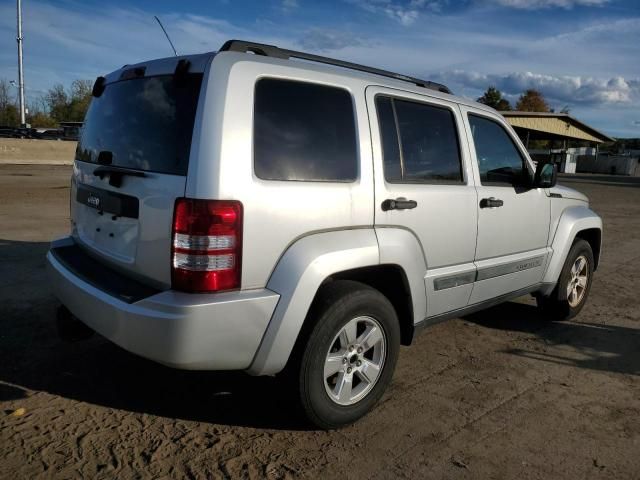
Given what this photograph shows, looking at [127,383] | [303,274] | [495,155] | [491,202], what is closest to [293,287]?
[303,274]

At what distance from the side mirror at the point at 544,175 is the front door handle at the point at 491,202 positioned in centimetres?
51

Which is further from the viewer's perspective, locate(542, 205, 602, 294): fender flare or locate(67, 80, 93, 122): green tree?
locate(67, 80, 93, 122): green tree

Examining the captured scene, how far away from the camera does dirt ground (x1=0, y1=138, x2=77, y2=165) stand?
27.6 m

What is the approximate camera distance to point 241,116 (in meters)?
2.61

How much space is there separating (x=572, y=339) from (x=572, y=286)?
67cm

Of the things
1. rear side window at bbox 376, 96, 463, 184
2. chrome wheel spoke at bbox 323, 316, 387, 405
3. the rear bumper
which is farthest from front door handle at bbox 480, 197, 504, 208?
the rear bumper

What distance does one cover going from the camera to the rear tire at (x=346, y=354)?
2854 mm

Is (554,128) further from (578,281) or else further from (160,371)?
(160,371)

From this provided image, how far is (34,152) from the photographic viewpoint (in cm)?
2903

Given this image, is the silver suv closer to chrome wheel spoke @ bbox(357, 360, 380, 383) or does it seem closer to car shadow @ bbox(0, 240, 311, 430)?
chrome wheel spoke @ bbox(357, 360, 380, 383)

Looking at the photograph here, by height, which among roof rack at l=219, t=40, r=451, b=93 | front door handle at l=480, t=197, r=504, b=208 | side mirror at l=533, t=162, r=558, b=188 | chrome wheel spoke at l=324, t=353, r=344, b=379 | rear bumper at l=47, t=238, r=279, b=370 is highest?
roof rack at l=219, t=40, r=451, b=93

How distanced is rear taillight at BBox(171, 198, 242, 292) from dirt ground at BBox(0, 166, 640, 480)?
78 cm

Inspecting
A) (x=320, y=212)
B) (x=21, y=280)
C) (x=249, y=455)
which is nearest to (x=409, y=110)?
(x=320, y=212)

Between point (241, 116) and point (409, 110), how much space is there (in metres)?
1.33
